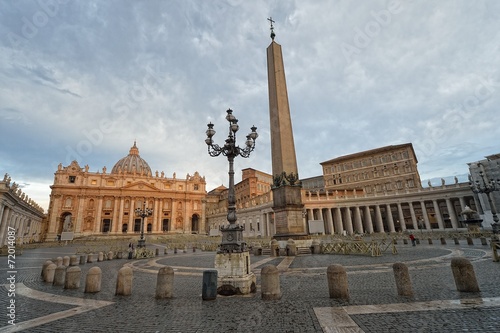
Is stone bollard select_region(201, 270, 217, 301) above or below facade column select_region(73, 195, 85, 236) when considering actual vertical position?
below

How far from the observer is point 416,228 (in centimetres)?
3938

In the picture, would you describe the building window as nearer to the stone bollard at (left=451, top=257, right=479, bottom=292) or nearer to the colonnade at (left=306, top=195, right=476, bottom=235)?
the colonnade at (left=306, top=195, right=476, bottom=235)

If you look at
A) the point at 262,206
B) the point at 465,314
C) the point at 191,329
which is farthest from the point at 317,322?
the point at 262,206

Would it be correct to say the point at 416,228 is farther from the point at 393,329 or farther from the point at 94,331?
the point at 94,331

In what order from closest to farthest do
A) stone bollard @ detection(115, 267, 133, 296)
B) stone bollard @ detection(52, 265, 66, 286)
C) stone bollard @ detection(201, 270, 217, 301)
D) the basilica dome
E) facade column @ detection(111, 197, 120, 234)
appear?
stone bollard @ detection(201, 270, 217, 301), stone bollard @ detection(115, 267, 133, 296), stone bollard @ detection(52, 265, 66, 286), facade column @ detection(111, 197, 120, 234), the basilica dome

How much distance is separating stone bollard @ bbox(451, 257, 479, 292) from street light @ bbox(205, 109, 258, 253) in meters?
4.93

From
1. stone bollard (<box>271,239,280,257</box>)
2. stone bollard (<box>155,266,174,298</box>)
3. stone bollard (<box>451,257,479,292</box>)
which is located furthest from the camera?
stone bollard (<box>271,239,280,257</box>)

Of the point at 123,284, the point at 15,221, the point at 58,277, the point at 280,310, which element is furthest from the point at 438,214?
the point at 15,221

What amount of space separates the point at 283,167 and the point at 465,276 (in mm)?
10946

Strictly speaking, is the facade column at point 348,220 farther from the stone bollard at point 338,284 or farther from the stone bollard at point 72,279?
the stone bollard at point 72,279

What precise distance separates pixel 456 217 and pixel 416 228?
6.03 metres

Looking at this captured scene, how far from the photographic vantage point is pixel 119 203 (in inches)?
2707

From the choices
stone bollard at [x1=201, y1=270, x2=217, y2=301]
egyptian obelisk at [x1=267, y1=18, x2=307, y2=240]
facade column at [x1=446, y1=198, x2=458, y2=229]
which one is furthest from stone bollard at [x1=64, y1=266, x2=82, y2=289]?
facade column at [x1=446, y1=198, x2=458, y2=229]

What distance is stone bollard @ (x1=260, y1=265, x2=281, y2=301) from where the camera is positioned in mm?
5297
